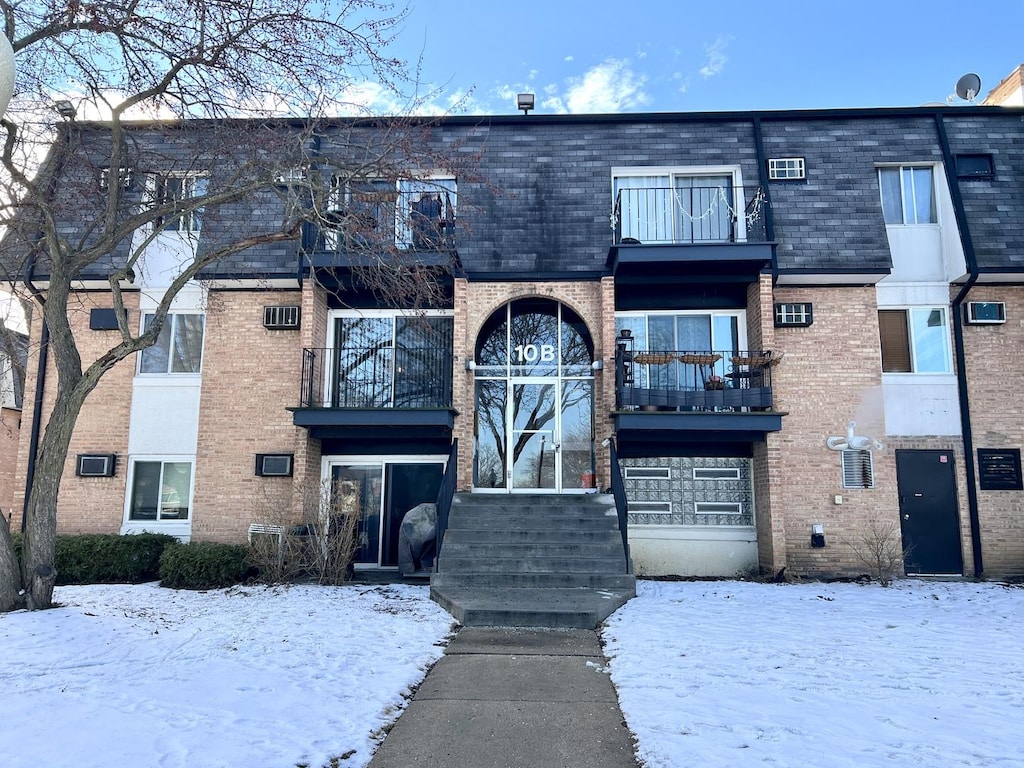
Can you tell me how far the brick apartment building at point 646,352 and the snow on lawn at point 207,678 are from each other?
12.4ft

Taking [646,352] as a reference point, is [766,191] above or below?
above

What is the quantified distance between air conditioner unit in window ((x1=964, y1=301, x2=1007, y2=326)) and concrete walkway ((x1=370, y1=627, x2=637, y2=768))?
937 centimetres

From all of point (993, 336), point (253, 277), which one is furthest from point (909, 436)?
point (253, 277)

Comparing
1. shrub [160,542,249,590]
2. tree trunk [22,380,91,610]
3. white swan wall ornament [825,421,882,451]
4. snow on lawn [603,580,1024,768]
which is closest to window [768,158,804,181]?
white swan wall ornament [825,421,882,451]

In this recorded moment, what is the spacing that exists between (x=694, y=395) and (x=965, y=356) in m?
4.99

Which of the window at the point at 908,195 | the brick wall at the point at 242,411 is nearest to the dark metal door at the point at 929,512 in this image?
the window at the point at 908,195

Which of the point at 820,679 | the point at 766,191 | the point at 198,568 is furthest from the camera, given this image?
the point at 766,191

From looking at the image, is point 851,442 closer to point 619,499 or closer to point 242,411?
point 619,499

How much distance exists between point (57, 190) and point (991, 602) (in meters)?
15.0

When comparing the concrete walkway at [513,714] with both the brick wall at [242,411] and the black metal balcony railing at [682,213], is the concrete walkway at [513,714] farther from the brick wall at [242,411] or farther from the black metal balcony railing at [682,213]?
the black metal balcony railing at [682,213]

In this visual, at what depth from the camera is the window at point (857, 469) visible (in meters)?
11.6

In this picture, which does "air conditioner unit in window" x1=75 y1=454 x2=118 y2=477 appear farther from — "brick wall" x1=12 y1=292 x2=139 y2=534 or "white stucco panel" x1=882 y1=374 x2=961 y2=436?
"white stucco panel" x1=882 y1=374 x2=961 y2=436

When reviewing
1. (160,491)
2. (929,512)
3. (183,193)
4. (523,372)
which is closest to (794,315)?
(929,512)

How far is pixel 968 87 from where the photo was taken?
46.6 ft
